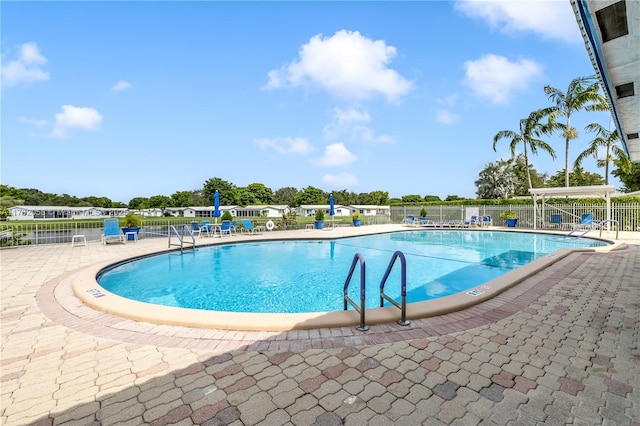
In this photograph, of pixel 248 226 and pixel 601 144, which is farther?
pixel 601 144

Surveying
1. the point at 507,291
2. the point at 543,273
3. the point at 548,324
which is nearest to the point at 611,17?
the point at 548,324

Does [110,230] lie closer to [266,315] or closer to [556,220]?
[266,315]

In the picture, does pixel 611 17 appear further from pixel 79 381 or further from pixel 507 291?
pixel 79 381

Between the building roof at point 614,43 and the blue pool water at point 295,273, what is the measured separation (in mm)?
4716

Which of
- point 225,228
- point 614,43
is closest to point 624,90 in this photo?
point 614,43

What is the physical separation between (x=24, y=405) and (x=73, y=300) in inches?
123

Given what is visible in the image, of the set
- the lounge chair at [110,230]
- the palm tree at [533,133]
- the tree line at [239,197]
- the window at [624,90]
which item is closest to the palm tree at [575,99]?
the palm tree at [533,133]

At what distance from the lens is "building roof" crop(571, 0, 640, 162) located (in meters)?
2.84

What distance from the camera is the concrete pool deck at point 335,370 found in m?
1.96

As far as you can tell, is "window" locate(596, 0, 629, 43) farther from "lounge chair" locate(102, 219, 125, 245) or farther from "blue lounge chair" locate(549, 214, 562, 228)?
"blue lounge chair" locate(549, 214, 562, 228)

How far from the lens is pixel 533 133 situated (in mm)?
22562

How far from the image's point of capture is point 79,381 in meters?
2.39

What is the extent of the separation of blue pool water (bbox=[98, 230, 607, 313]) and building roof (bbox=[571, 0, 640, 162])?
4716mm

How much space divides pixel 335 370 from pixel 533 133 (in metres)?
27.4
